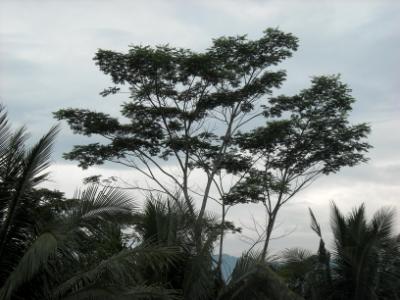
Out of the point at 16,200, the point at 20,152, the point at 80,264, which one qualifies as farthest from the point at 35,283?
the point at 20,152

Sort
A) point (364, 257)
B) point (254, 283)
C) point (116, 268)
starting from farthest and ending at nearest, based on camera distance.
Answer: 1. point (364, 257)
2. point (254, 283)
3. point (116, 268)

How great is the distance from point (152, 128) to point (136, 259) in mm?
12497

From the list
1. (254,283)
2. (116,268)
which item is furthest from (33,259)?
(254,283)

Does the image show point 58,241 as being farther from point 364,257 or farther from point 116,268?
point 364,257

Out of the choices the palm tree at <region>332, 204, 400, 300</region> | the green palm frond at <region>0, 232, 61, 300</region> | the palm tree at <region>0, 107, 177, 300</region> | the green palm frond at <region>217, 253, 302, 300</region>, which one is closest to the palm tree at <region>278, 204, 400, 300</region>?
the palm tree at <region>332, 204, 400, 300</region>

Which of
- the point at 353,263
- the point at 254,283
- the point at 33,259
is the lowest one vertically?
the point at 33,259

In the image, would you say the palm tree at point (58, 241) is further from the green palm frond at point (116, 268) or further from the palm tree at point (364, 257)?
the palm tree at point (364, 257)

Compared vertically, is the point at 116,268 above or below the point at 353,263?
below

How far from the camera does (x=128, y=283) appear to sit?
6.91 metres

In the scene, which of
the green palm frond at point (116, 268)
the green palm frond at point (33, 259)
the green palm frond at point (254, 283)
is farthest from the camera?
the green palm frond at point (254, 283)

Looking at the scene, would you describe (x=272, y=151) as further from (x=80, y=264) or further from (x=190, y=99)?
(x=80, y=264)

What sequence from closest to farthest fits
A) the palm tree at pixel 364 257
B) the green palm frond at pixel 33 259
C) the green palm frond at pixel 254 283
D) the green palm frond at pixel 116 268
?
the green palm frond at pixel 33 259, the green palm frond at pixel 116 268, the green palm frond at pixel 254 283, the palm tree at pixel 364 257

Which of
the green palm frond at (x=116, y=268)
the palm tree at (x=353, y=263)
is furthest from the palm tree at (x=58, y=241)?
the palm tree at (x=353, y=263)

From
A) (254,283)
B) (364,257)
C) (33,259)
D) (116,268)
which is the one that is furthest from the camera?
(364,257)
